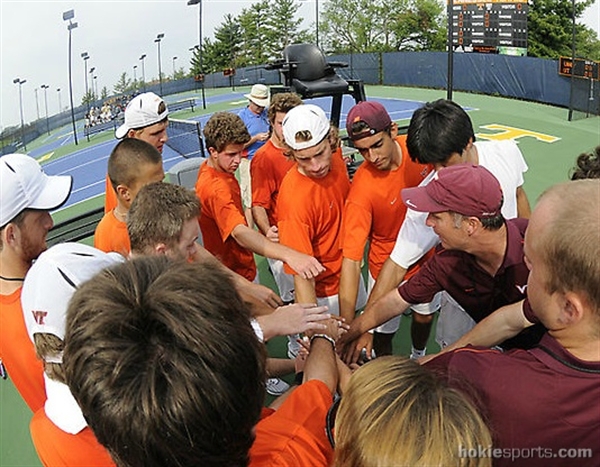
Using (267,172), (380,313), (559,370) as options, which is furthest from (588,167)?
(267,172)

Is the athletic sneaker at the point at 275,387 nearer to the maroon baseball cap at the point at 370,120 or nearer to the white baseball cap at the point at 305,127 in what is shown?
the white baseball cap at the point at 305,127

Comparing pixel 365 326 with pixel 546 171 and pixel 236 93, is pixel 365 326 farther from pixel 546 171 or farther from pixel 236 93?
pixel 236 93

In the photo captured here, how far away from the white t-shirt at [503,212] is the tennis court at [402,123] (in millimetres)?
1474

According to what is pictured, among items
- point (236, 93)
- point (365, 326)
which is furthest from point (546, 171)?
point (236, 93)

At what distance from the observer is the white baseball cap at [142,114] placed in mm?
3982

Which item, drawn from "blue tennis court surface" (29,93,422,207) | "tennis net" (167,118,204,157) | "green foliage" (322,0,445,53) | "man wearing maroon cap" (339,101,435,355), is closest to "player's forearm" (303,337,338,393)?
"man wearing maroon cap" (339,101,435,355)

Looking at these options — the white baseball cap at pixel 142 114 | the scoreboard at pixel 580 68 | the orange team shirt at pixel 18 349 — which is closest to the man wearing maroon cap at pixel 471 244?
the orange team shirt at pixel 18 349

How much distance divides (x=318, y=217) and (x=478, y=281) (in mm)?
1232

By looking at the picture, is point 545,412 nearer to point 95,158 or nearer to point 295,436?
point 295,436

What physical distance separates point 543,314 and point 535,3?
1624 inches

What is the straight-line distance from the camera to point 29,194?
2262 mm

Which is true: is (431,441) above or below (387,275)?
above

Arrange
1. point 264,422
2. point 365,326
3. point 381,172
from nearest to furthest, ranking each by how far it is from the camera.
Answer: point 264,422 → point 365,326 → point 381,172

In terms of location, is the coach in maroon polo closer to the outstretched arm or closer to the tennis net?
the outstretched arm
